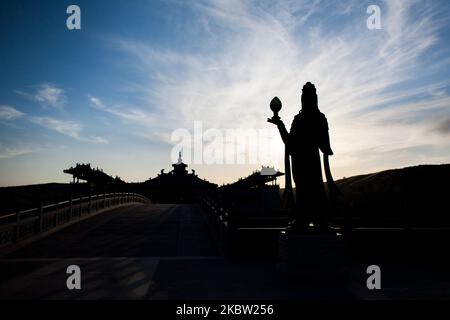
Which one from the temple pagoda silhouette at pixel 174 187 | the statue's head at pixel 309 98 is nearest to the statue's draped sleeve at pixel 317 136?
the statue's head at pixel 309 98

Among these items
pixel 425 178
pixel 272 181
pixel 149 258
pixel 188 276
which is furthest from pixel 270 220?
A: pixel 425 178

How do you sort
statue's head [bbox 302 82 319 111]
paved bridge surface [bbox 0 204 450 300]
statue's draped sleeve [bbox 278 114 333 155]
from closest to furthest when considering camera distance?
paved bridge surface [bbox 0 204 450 300]
statue's draped sleeve [bbox 278 114 333 155]
statue's head [bbox 302 82 319 111]

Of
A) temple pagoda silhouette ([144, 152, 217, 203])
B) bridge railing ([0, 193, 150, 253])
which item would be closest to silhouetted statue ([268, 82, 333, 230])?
bridge railing ([0, 193, 150, 253])

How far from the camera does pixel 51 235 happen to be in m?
13.5

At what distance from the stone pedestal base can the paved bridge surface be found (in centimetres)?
20

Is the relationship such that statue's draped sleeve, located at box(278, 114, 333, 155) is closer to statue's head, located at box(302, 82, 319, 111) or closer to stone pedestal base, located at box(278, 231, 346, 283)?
statue's head, located at box(302, 82, 319, 111)

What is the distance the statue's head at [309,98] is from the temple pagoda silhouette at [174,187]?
48.1 m

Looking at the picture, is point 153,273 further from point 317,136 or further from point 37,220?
point 37,220

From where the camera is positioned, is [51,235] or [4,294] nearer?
[4,294]

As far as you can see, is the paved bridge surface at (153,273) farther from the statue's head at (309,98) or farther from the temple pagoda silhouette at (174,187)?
the temple pagoda silhouette at (174,187)

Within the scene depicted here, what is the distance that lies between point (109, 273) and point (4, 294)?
2069 mm

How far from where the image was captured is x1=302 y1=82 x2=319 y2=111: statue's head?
23.9 ft

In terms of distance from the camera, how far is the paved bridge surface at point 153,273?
5.83 m
